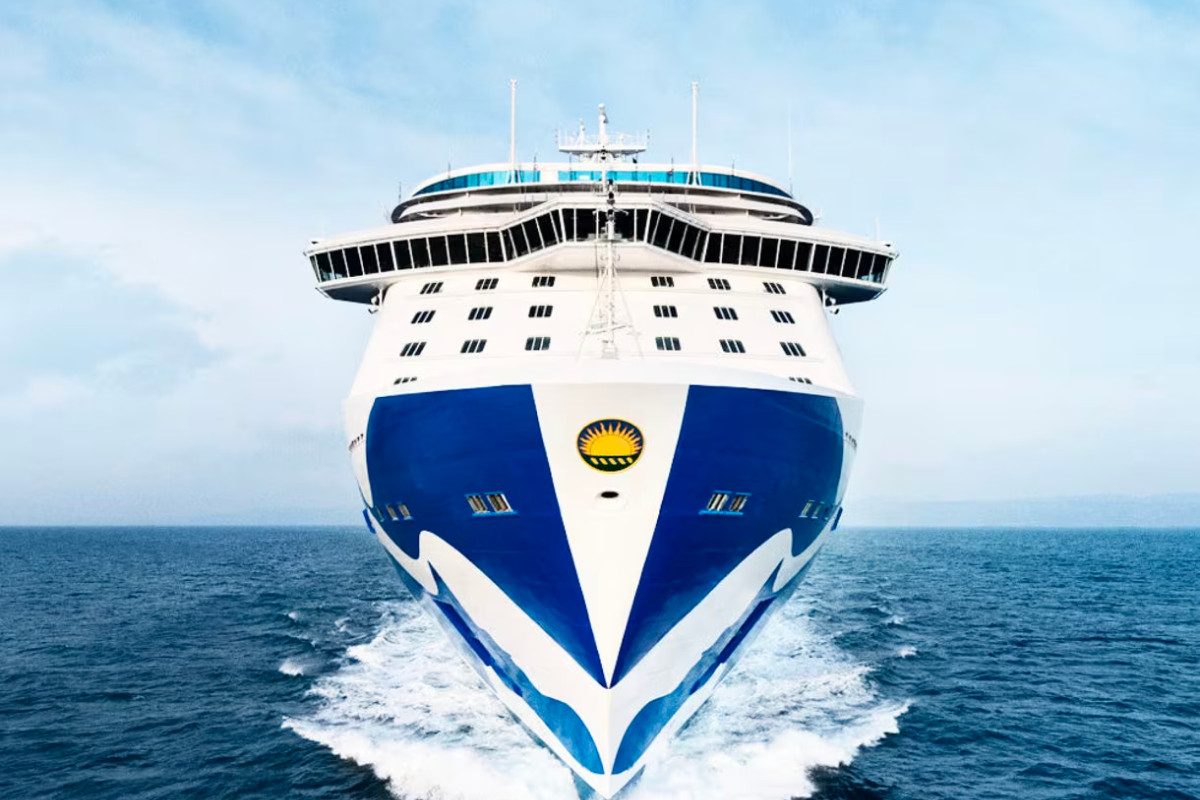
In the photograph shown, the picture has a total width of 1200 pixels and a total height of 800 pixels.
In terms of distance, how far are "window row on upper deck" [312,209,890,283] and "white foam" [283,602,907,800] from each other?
864 centimetres

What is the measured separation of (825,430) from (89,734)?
16.7 m

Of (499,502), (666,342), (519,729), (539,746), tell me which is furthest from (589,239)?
(519,729)

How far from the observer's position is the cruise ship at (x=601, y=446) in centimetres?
1149

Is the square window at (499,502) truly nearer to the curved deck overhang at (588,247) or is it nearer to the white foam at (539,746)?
the white foam at (539,746)

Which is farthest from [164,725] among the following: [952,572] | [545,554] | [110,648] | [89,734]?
[952,572]

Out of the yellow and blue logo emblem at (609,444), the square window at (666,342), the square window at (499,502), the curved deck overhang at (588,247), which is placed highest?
the curved deck overhang at (588,247)

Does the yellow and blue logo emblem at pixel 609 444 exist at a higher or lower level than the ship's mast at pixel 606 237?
lower

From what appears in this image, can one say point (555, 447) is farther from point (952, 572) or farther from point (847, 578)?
point (952, 572)

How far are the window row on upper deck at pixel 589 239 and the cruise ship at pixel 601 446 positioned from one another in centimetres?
5

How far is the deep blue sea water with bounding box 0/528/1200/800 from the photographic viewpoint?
1473cm

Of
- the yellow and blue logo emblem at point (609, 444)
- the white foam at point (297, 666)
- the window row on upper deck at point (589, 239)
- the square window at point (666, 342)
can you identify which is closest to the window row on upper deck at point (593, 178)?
the window row on upper deck at point (589, 239)

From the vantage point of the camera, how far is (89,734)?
1734cm

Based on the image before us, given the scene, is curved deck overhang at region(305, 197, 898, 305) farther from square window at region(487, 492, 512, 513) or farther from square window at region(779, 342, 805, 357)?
square window at region(487, 492, 512, 513)

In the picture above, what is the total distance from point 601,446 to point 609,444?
0.38 feet
